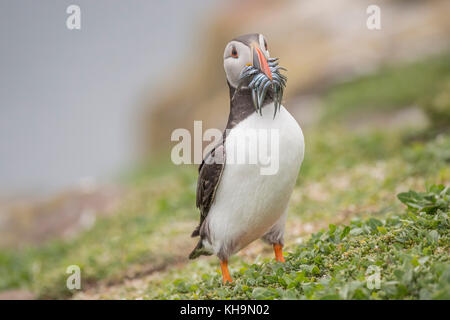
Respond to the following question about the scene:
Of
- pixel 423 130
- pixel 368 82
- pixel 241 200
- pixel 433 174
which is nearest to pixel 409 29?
pixel 368 82

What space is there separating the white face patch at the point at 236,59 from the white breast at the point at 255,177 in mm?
412

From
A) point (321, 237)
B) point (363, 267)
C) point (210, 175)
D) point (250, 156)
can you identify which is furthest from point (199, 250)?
point (363, 267)

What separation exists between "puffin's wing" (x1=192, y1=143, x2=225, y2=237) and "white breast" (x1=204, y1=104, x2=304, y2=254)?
5 cm

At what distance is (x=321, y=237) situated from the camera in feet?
17.0

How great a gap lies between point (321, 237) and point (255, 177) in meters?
1.13

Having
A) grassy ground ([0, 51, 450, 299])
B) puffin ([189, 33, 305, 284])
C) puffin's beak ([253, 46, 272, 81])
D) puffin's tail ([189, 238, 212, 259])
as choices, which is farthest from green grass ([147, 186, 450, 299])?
puffin's beak ([253, 46, 272, 81])

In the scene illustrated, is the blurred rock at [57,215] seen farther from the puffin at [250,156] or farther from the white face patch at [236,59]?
the white face patch at [236,59]

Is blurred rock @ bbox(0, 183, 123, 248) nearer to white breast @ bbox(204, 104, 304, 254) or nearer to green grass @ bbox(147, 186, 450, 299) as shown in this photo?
green grass @ bbox(147, 186, 450, 299)

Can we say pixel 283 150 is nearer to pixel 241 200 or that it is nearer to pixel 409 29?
pixel 241 200

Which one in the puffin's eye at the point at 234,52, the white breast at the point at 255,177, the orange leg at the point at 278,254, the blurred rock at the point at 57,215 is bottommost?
the blurred rock at the point at 57,215

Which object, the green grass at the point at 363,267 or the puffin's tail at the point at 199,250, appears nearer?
the green grass at the point at 363,267

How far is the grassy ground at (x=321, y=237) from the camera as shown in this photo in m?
4.19

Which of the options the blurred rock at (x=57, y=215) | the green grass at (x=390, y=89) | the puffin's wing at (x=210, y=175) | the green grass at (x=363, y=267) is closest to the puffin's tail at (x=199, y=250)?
the green grass at (x=363, y=267)

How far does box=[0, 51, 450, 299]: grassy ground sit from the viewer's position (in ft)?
13.7
